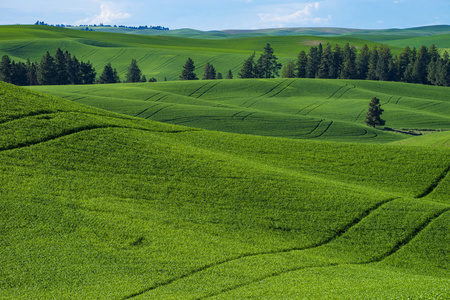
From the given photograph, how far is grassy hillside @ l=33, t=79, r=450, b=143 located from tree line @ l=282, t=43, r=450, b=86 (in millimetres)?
15221

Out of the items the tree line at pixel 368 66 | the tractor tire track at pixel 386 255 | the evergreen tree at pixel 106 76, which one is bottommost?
the tractor tire track at pixel 386 255

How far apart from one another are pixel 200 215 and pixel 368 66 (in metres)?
131

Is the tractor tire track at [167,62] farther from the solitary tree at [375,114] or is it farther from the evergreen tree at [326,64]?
the solitary tree at [375,114]

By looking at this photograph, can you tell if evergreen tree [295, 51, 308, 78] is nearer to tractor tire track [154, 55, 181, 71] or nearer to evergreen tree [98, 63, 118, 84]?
tractor tire track [154, 55, 181, 71]

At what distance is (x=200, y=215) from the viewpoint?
23.3 meters

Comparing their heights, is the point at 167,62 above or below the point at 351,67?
above

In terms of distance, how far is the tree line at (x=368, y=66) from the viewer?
134 metres

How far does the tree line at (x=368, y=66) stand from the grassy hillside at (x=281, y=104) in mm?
15221

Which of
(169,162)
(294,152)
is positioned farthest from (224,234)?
(294,152)

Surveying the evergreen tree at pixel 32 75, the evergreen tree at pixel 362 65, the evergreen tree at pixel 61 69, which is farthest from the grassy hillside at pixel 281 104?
the evergreen tree at pixel 32 75

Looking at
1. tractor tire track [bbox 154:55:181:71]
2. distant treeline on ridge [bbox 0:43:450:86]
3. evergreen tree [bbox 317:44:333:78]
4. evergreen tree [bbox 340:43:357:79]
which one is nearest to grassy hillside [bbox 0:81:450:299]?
distant treeline on ridge [bbox 0:43:450:86]

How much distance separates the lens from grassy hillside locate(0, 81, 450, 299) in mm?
16906

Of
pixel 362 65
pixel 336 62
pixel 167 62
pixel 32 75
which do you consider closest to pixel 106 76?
pixel 32 75

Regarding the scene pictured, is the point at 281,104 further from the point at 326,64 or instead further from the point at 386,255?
the point at 386,255
